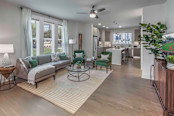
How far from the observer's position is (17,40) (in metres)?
3.66

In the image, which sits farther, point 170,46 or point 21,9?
point 21,9

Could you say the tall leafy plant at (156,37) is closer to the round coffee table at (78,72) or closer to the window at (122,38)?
the round coffee table at (78,72)

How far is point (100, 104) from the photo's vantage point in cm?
209

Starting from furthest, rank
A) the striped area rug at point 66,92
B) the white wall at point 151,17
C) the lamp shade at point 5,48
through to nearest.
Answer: the white wall at point 151,17 → the lamp shade at point 5,48 → the striped area rug at point 66,92

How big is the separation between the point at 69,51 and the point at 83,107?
4.63 metres

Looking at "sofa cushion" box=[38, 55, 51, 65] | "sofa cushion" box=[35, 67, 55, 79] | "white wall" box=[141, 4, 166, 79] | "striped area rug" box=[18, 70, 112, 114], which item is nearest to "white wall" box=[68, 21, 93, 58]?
"sofa cushion" box=[38, 55, 51, 65]

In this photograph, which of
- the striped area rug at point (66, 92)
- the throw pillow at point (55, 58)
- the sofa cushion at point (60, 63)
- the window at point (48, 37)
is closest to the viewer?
the striped area rug at point (66, 92)

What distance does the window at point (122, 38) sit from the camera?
9.09 meters

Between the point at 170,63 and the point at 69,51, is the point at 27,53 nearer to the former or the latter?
the point at 69,51

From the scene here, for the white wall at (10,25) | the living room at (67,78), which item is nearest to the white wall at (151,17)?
the living room at (67,78)

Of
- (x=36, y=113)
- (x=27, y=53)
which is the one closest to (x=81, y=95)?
(x=36, y=113)

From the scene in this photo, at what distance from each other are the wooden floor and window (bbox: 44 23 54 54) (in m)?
2.74

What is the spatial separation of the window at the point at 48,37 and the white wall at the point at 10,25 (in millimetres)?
1315

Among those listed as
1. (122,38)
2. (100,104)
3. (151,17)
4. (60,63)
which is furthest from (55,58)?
(122,38)
